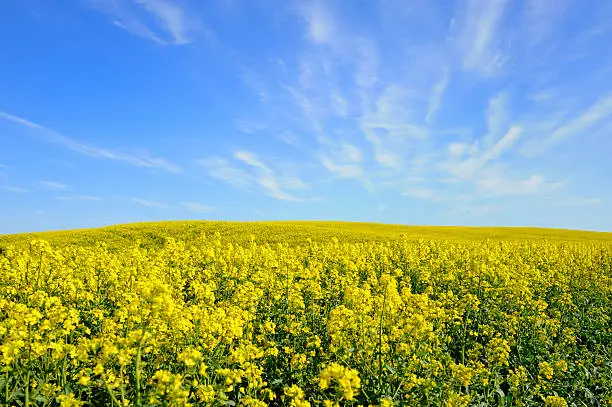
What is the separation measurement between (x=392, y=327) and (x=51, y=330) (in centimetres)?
430

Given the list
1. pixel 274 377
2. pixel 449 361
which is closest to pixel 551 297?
pixel 449 361

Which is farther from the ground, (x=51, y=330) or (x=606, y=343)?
(x=51, y=330)

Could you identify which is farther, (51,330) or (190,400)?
(51,330)

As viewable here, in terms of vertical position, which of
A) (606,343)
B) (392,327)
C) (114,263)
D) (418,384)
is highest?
(114,263)

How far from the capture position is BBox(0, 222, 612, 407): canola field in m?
4.12

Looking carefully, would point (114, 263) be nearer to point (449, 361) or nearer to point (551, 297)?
point (449, 361)

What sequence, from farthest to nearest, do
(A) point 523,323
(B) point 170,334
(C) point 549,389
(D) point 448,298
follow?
1. (D) point 448,298
2. (A) point 523,323
3. (C) point 549,389
4. (B) point 170,334

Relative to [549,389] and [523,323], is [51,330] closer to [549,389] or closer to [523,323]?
A: [549,389]

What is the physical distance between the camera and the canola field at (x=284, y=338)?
4121mm

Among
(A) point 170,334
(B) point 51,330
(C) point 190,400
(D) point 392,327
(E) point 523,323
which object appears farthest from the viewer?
(E) point 523,323

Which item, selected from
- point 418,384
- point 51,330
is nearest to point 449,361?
point 418,384

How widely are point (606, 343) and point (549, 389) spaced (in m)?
4.32

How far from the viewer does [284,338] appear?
22.0 ft

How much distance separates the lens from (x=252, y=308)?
260 inches
